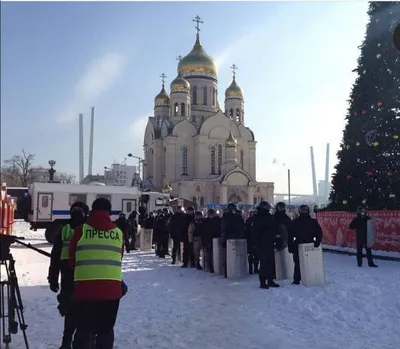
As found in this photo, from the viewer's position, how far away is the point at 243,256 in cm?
1139

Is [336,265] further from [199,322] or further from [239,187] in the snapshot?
[239,187]

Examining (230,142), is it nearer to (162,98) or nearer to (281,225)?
(162,98)

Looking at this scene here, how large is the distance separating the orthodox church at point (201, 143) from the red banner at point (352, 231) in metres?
36.5

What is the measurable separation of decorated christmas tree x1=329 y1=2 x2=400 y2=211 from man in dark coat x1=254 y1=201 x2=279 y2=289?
9445mm

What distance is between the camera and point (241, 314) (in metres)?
7.64

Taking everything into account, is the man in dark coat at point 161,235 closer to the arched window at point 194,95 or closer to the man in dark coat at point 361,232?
the man in dark coat at point 361,232

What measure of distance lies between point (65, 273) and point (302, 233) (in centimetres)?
592

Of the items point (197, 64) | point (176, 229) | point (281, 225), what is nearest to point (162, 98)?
point (197, 64)

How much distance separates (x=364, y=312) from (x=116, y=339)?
12.9 ft

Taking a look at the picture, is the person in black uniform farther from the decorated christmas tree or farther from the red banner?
the decorated christmas tree

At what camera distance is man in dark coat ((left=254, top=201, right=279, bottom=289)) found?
9.63 m

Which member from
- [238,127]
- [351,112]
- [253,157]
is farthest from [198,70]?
[351,112]

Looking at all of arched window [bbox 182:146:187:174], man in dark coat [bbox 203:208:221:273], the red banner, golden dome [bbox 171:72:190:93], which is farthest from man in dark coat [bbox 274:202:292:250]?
golden dome [bbox 171:72:190:93]

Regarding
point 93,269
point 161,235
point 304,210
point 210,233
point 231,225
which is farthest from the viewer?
point 161,235
